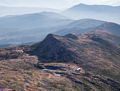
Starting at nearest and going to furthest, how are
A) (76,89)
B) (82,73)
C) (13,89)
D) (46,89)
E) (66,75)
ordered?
(13,89), (46,89), (76,89), (66,75), (82,73)

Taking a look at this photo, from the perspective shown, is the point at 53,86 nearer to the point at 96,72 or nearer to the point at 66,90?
the point at 66,90

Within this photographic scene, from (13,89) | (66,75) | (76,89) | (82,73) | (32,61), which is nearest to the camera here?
(13,89)

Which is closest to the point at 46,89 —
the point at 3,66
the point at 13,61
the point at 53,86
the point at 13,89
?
the point at 53,86

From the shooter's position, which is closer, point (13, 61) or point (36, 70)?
point (36, 70)

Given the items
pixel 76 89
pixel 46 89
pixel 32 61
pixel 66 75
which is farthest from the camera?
pixel 32 61

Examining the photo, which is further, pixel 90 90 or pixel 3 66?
pixel 3 66

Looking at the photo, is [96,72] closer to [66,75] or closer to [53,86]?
[66,75]

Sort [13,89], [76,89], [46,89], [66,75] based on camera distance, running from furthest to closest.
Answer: [66,75] < [76,89] < [46,89] < [13,89]

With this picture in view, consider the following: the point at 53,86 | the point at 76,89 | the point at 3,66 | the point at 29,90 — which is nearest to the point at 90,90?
the point at 76,89
